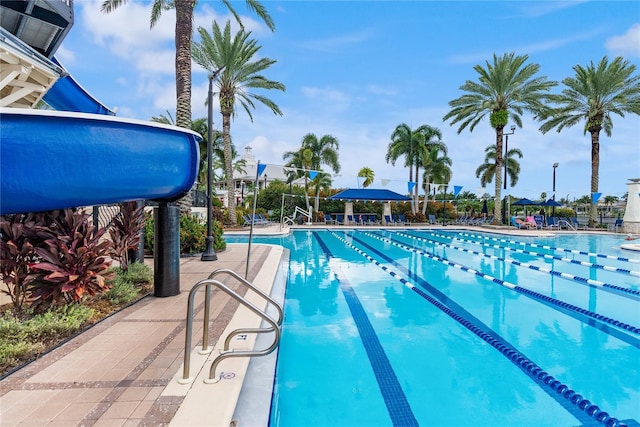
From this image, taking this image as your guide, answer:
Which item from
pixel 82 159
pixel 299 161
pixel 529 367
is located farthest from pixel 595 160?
pixel 82 159

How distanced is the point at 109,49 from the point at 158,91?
5443 mm

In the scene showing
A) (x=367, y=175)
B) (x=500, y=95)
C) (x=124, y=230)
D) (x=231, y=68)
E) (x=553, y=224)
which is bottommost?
(x=553, y=224)

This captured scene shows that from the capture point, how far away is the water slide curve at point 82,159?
242 centimetres

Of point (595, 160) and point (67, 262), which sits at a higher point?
point (595, 160)

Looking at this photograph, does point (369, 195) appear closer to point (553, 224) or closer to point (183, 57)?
point (553, 224)

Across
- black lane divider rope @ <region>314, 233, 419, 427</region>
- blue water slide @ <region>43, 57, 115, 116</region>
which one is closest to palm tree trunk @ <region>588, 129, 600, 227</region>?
black lane divider rope @ <region>314, 233, 419, 427</region>

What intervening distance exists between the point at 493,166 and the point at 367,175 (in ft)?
45.3

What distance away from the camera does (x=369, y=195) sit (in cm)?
2575

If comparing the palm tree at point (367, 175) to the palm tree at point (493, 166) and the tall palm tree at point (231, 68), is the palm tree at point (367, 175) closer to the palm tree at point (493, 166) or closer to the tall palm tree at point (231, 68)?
the palm tree at point (493, 166)

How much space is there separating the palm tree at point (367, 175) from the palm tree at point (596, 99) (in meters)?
14.0

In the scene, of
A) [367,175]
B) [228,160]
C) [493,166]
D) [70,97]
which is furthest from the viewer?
[493,166]

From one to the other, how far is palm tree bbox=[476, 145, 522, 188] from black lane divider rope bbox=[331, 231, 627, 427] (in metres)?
32.4

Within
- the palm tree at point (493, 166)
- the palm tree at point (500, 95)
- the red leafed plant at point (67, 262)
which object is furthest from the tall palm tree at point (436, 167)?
the red leafed plant at point (67, 262)

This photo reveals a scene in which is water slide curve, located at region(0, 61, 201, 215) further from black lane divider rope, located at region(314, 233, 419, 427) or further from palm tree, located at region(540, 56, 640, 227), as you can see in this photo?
palm tree, located at region(540, 56, 640, 227)
